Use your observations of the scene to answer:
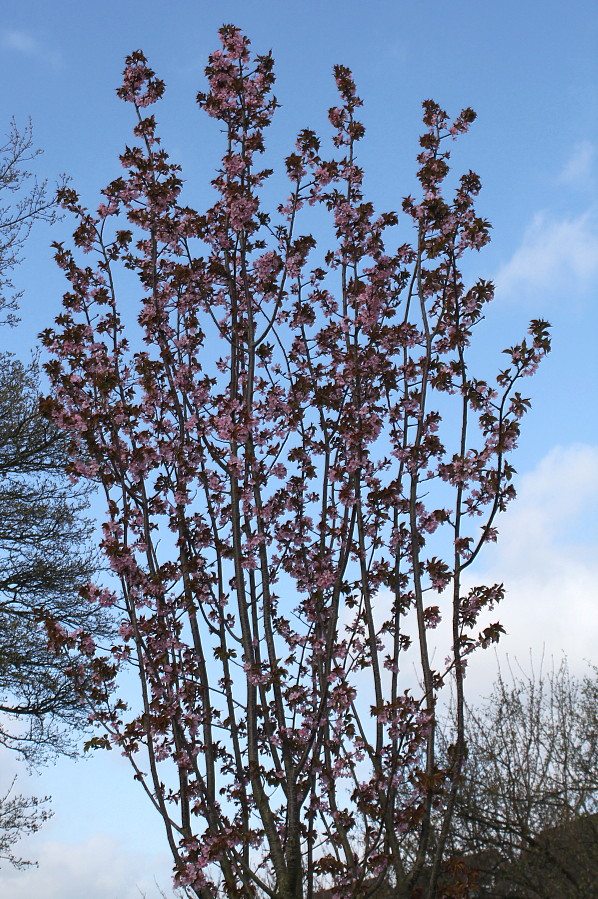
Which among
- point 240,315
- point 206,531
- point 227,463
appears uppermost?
point 240,315

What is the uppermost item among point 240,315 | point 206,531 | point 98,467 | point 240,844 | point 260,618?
point 240,315

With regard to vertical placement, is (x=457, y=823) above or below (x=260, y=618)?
below

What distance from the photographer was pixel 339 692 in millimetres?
5430

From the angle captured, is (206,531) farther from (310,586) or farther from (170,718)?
(170,718)

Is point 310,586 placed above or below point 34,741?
below

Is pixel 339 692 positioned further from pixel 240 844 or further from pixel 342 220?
pixel 342 220

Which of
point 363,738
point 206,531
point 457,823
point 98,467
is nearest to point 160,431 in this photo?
point 98,467

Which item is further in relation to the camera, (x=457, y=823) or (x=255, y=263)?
(x=457, y=823)

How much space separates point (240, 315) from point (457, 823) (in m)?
5.80

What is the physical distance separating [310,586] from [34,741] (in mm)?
7700

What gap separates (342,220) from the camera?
6.63m

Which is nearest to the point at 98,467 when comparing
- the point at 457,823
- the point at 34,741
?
the point at 457,823


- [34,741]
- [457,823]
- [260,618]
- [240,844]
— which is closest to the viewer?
[240,844]

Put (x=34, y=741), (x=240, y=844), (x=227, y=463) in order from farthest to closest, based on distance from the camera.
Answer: (x=34, y=741)
(x=227, y=463)
(x=240, y=844)
